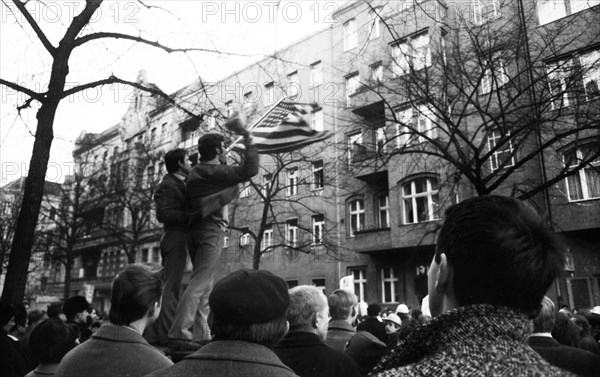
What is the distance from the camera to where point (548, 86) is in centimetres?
1127

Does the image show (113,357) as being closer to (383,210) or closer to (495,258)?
(495,258)

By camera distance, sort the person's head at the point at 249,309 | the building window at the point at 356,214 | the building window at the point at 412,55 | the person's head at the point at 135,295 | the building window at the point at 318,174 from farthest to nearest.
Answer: the building window at the point at 356,214 < the building window at the point at 318,174 < the building window at the point at 412,55 < the person's head at the point at 135,295 < the person's head at the point at 249,309

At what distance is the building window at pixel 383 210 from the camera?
1086 inches

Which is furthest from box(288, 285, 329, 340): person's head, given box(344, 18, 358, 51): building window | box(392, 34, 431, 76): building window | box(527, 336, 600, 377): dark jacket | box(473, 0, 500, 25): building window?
box(344, 18, 358, 51): building window

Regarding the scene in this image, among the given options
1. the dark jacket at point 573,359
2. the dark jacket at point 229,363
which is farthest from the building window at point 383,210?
the dark jacket at point 229,363

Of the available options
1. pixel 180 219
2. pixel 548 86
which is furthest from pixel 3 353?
pixel 548 86

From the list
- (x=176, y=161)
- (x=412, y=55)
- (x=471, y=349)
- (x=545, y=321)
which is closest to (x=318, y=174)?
(x=412, y=55)

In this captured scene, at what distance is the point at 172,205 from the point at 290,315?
2288mm

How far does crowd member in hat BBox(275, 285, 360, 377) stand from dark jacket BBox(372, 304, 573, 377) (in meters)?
2.07

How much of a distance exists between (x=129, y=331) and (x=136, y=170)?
28.6 meters

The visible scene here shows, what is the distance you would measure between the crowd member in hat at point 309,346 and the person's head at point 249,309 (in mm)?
979

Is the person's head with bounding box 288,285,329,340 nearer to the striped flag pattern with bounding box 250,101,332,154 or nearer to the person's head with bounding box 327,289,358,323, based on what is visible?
the person's head with bounding box 327,289,358,323

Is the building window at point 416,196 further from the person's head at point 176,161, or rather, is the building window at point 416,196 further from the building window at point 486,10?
the person's head at point 176,161

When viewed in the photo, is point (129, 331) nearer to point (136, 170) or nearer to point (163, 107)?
point (163, 107)
